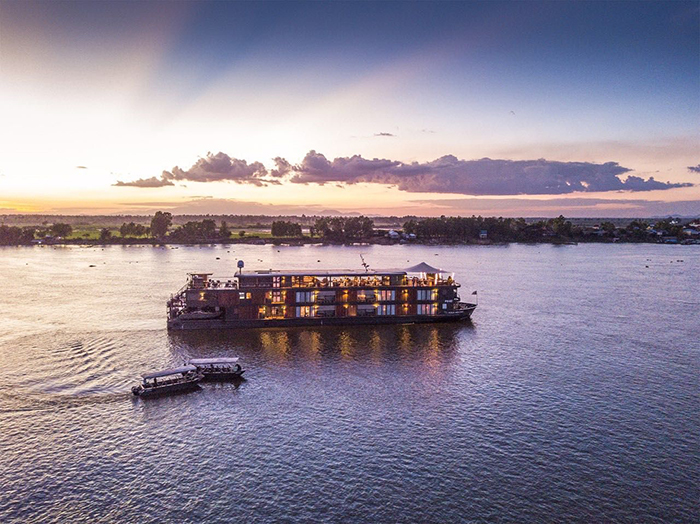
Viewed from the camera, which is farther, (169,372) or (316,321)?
(316,321)

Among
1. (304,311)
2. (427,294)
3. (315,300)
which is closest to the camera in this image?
(304,311)

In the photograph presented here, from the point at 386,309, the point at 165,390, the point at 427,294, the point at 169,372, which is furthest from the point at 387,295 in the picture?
the point at 165,390

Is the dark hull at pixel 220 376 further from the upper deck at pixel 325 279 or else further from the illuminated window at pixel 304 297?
the illuminated window at pixel 304 297

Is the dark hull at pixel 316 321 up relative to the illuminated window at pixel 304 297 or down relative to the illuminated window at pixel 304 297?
down

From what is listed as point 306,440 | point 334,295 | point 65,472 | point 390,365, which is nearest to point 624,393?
point 390,365

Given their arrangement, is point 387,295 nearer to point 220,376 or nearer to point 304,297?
point 304,297

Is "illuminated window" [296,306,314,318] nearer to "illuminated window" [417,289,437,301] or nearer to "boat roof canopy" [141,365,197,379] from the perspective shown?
"illuminated window" [417,289,437,301]

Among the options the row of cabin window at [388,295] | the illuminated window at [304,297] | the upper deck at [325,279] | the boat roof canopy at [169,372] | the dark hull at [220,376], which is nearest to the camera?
the boat roof canopy at [169,372]

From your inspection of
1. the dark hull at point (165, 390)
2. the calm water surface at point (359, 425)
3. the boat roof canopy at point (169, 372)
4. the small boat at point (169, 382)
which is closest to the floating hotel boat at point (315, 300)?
the calm water surface at point (359, 425)

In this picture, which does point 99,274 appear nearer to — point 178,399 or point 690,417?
point 178,399
